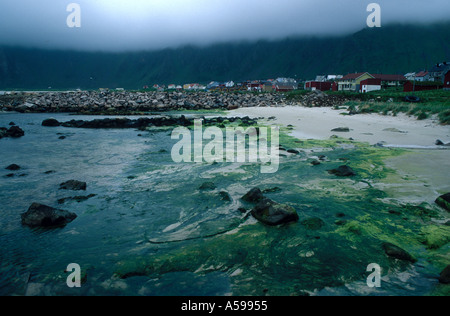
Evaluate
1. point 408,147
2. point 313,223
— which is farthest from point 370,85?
point 313,223

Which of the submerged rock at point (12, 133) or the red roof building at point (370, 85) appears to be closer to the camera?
A: the submerged rock at point (12, 133)

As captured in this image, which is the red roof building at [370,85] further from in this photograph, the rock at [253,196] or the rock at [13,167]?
the rock at [13,167]

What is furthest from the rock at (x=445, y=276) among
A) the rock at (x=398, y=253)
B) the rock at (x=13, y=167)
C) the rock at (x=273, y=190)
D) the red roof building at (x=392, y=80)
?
the red roof building at (x=392, y=80)

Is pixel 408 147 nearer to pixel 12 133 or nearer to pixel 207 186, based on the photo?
pixel 207 186

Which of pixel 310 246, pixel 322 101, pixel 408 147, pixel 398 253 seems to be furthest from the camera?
pixel 322 101

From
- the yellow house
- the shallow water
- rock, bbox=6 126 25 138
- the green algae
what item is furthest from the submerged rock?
the yellow house

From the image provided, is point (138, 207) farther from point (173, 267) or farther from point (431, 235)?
point (431, 235)

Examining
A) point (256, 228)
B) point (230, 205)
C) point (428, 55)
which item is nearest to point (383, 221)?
point (256, 228)
